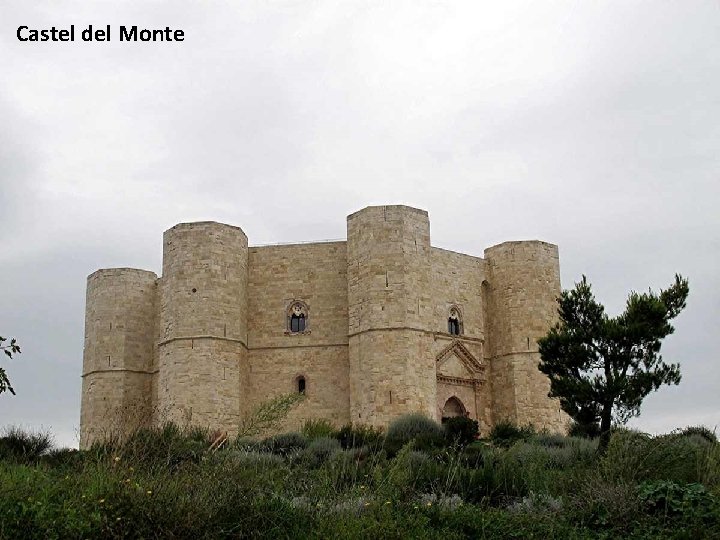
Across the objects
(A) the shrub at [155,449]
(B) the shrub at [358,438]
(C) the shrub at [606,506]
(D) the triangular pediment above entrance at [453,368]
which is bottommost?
(C) the shrub at [606,506]

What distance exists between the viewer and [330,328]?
2720 cm

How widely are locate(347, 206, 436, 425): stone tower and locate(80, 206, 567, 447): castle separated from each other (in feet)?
0.13

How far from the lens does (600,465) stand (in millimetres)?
11859

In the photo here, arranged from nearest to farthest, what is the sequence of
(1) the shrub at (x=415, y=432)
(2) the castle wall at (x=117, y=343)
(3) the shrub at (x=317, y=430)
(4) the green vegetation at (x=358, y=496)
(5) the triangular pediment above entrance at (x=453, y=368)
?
(4) the green vegetation at (x=358, y=496) < (1) the shrub at (x=415, y=432) < (3) the shrub at (x=317, y=430) < (5) the triangular pediment above entrance at (x=453, y=368) < (2) the castle wall at (x=117, y=343)

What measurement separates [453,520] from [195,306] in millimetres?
17220

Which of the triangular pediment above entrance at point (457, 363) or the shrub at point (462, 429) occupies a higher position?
the triangular pediment above entrance at point (457, 363)

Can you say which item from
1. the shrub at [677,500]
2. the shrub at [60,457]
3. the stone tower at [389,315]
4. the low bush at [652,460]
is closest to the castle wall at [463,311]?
the stone tower at [389,315]

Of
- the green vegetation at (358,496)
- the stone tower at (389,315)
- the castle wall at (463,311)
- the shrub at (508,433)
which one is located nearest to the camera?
the green vegetation at (358,496)

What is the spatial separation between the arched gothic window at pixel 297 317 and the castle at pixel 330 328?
0.03 meters

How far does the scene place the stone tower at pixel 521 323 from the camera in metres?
27.8

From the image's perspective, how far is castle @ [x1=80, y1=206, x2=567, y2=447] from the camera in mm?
25422

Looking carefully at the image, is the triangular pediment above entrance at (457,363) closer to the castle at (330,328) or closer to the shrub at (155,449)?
the castle at (330,328)

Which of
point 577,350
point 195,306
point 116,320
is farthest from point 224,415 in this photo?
point 577,350

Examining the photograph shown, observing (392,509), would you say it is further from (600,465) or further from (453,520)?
(600,465)
